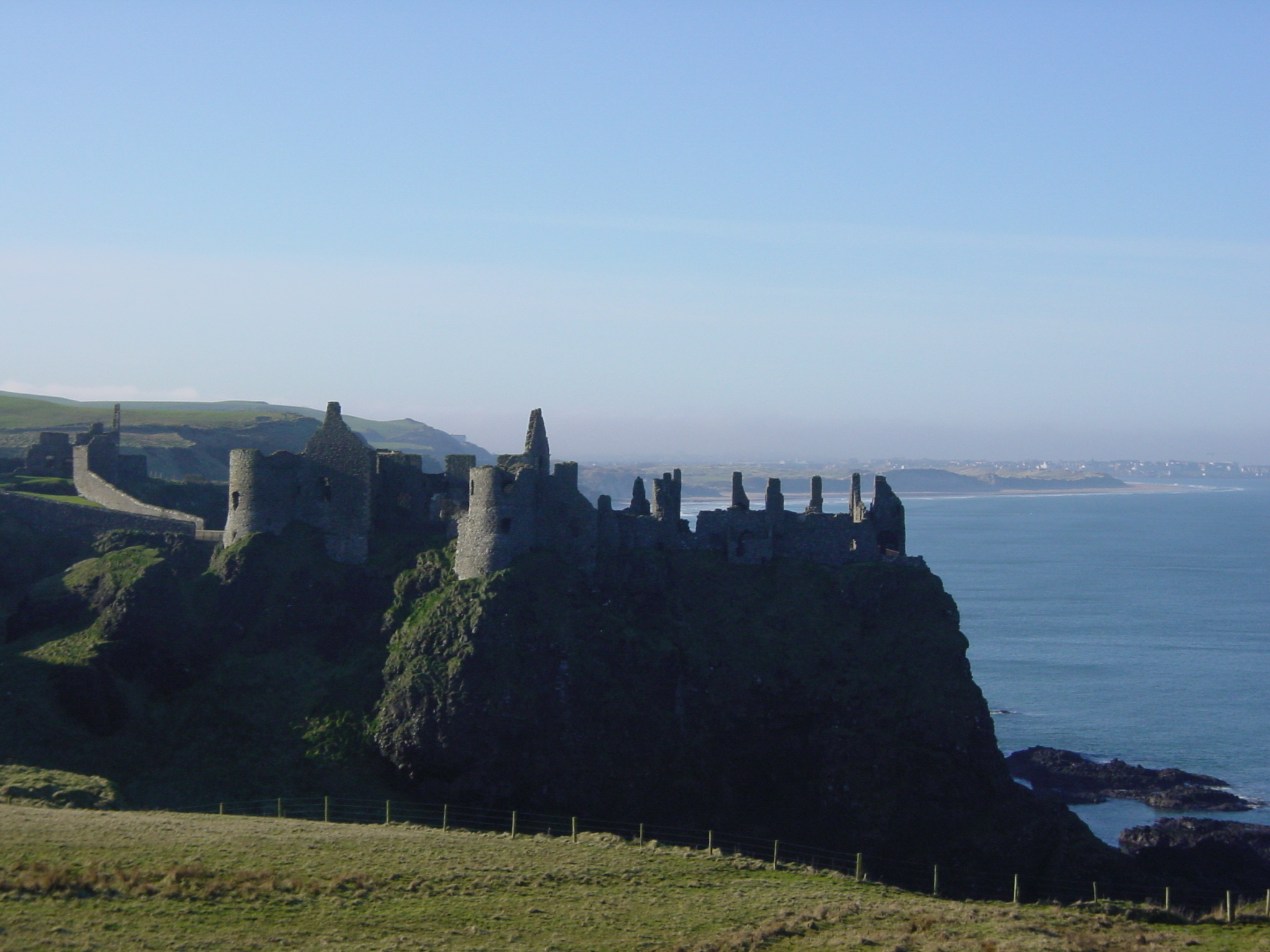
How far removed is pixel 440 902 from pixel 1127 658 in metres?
81.7

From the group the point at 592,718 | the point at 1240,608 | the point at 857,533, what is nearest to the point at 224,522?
the point at 592,718

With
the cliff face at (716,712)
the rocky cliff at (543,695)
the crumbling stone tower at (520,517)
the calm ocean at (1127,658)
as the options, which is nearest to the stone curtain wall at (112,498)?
the rocky cliff at (543,695)

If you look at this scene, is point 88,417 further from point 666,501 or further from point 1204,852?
point 1204,852

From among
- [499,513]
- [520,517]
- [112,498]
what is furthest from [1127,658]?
[112,498]

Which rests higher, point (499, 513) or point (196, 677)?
point (499, 513)

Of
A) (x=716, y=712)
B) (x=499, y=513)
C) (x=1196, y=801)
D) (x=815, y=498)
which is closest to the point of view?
(x=499, y=513)

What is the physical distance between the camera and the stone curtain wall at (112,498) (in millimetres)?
58938

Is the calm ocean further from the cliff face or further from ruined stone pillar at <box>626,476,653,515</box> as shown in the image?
ruined stone pillar at <box>626,476,653,515</box>

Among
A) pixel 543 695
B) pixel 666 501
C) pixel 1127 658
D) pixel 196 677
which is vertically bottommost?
pixel 1127 658

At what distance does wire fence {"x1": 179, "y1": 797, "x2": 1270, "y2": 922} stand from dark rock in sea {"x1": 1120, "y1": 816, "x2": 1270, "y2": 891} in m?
1.23

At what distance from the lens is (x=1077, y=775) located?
68062 mm

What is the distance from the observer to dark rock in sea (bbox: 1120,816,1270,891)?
51344 mm

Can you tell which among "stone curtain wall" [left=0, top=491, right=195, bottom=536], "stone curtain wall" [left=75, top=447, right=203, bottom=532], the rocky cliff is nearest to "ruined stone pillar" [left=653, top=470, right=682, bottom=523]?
the rocky cliff

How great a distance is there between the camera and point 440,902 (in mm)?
30422
